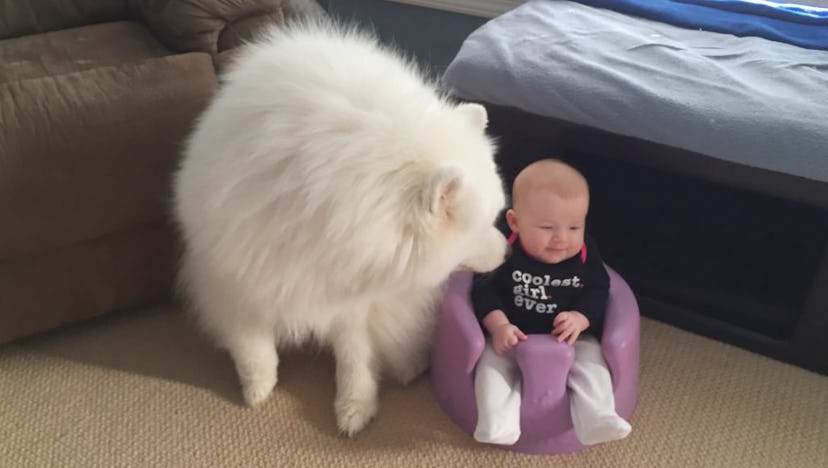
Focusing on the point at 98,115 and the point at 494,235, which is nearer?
the point at 494,235

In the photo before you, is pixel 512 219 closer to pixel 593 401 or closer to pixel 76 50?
pixel 593 401

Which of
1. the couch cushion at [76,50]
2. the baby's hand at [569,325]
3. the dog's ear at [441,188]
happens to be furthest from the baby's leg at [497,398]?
the couch cushion at [76,50]

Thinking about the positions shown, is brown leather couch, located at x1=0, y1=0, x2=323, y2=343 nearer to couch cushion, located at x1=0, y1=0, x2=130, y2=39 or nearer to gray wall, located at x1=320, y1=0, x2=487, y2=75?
couch cushion, located at x1=0, y1=0, x2=130, y2=39

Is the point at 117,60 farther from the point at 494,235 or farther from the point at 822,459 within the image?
the point at 822,459

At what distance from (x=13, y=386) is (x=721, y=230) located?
1.72 meters

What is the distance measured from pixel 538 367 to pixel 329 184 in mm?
553

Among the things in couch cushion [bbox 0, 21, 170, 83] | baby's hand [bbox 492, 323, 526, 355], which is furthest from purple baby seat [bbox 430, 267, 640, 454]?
couch cushion [bbox 0, 21, 170, 83]

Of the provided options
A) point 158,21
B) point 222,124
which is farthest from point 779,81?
point 158,21

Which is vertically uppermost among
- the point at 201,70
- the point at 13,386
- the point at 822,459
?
the point at 201,70

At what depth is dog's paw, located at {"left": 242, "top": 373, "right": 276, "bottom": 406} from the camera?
1529 mm

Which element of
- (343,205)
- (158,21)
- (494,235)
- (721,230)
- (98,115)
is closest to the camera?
(343,205)

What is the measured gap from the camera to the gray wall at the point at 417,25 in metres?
2.56

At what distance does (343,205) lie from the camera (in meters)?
1.08

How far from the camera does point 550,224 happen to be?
1.43m
